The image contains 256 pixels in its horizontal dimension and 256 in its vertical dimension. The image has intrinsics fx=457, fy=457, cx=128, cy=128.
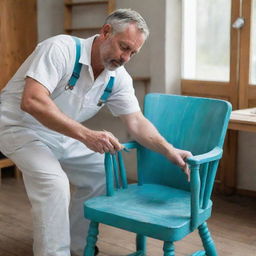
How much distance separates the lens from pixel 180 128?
2244 millimetres

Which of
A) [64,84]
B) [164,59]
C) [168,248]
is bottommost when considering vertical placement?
[168,248]

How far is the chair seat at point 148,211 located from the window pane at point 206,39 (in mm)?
1771

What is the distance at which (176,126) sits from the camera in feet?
7.41

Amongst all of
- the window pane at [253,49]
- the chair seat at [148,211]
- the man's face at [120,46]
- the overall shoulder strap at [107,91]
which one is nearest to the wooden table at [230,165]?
the window pane at [253,49]

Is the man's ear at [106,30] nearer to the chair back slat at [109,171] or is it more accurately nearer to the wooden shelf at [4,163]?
the chair back slat at [109,171]

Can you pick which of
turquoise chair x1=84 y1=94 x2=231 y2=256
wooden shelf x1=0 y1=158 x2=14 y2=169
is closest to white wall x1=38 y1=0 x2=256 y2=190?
wooden shelf x1=0 y1=158 x2=14 y2=169

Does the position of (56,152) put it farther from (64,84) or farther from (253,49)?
(253,49)

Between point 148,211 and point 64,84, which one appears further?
point 64,84

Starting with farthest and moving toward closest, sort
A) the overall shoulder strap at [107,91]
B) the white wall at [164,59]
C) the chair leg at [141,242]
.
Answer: the white wall at [164,59] < the chair leg at [141,242] < the overall shoulder strap at [107,91]

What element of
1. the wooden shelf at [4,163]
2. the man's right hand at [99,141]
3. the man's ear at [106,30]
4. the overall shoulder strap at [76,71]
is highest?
the man's ear at [106,30]

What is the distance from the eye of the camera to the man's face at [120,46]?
199cm

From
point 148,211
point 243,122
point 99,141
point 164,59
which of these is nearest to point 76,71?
point 99,141

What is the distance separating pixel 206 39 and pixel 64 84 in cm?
199

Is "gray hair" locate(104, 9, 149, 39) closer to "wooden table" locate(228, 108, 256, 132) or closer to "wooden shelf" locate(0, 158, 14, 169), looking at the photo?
"wooden table" locate(228, 108, 256, 132)
